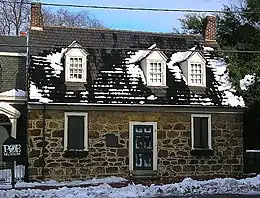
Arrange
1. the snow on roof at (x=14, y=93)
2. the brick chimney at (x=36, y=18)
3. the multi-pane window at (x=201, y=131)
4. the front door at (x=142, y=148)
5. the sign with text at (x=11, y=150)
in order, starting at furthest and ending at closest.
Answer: the brick chimney at (x=36, y=18)
the snow on roof at (x=14, y=93)
the multi-pane window at (x=201, y=131)
the front door at (x=142, y=148)
the sign with text at (x=11, y=150)

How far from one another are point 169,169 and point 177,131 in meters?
1.83

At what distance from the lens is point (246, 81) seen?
26.7 meters

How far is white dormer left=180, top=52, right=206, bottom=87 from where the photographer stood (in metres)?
24.7

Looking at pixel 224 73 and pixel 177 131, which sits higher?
pixel 224 73

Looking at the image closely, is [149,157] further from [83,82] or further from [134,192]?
[134,192]

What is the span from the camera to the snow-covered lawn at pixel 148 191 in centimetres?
1590

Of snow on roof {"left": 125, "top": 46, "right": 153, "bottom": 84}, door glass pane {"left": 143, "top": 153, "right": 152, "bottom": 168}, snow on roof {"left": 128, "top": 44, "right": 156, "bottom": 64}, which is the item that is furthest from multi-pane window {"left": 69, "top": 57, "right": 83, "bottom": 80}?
door glass pane {"left": 143, "top": 153, "right": 152, "bottom": 168}

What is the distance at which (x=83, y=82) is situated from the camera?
23141mm

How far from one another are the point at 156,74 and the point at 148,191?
28.5 ft

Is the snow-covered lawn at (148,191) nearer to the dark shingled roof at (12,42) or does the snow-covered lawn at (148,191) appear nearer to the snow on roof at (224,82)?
the snow on roof at (224,82)

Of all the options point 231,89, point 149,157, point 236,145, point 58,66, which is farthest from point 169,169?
point 58,66

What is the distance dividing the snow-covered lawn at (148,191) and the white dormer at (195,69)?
688 cm

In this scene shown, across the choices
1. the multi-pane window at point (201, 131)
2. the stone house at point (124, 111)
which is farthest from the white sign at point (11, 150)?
the multi-pane window at point (201, 131)

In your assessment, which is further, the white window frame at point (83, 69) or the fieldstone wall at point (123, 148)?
the white window frame at point (83, 69)
